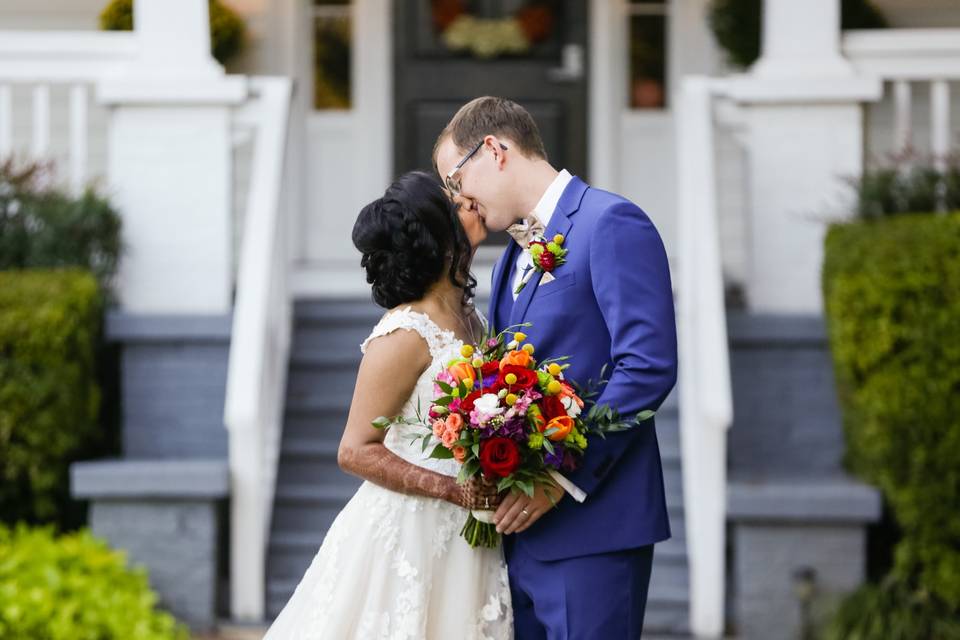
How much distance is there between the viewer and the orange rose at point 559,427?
9.25 ft

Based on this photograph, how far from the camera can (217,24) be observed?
8375 mm

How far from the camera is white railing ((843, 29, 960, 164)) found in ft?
22.5

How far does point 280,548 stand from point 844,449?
8.46 feet

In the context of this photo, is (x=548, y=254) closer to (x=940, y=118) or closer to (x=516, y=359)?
(x=516, y=359)

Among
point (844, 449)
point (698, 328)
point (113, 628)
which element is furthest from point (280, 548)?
point (844, 449)

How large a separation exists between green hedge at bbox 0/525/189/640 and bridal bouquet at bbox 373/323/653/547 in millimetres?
2468

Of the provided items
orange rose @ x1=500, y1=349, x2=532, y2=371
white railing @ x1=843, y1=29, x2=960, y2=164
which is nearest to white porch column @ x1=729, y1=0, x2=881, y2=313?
white railing @ x1=843, y1=29, x2=960, y2=164

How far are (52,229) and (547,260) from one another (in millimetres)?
3866

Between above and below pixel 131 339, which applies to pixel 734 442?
below

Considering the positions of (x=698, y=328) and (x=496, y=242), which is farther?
(x=496, y=242)

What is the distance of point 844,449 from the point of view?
20.1 feet

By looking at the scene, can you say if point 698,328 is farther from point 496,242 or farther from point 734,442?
point 496,242

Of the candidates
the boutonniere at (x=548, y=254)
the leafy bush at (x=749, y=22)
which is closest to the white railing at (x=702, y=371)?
the leafy bush at (x=749, y=22)

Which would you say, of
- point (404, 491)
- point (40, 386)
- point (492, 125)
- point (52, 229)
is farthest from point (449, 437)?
point (52, 229)
